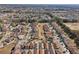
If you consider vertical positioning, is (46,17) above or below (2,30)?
above

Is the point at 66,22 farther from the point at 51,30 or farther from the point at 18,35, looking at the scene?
the point at 18,35
